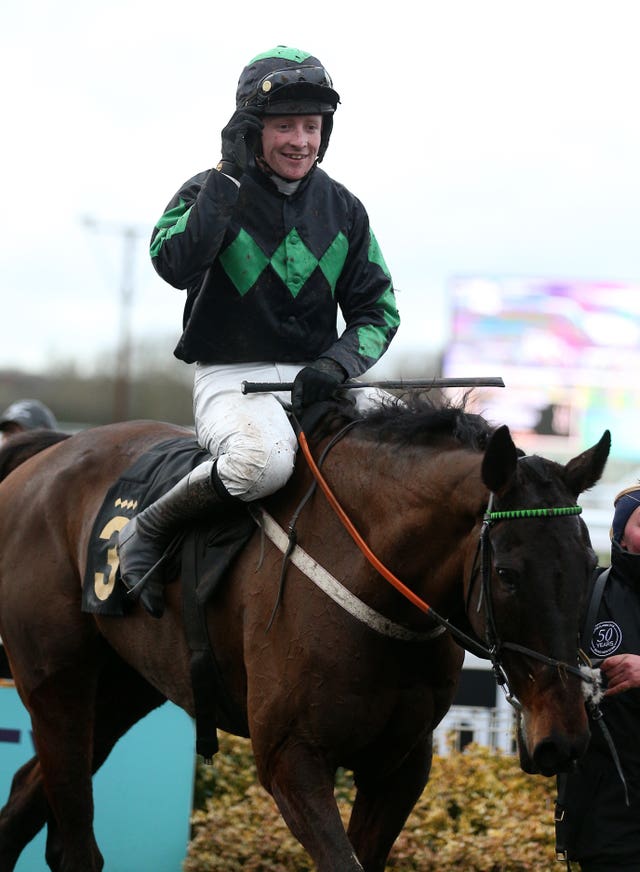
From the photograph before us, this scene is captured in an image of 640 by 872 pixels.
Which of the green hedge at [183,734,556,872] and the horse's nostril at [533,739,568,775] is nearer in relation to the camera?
the horse's nostril at [533,739,568,775]

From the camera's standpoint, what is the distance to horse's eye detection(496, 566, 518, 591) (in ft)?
9.73

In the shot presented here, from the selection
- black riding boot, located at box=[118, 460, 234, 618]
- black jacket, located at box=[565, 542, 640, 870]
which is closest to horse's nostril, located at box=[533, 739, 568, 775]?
black jacket, located at box=[565, 542, 640, 870]

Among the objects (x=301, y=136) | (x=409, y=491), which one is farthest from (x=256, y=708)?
(x=301, y=136)

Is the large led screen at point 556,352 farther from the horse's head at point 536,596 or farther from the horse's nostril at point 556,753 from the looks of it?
the horse's nostril at point 556,753

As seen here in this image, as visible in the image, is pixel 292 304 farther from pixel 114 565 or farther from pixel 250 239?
pixel 114 565

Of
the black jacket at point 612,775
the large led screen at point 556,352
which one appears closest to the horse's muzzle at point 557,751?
the black jacket at point 612,775

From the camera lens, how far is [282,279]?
3.94 meters

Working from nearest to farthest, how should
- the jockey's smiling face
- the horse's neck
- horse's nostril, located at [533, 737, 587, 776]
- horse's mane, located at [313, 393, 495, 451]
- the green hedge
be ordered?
horse's nostril, located at [533, 737, 587, 776]
the horse's neck
horse's mane, located at [313, 393, 495, 451]
the jockey's smiling face
the green hedge

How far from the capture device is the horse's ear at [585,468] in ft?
10.2

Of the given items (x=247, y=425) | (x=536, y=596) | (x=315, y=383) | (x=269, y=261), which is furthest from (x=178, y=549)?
(x=536, y=596)

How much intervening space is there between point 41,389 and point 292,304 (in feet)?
143

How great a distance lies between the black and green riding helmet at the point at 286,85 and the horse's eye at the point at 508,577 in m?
1.66

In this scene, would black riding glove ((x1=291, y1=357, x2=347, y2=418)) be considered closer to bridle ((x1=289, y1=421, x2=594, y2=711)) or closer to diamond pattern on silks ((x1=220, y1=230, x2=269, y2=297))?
diamond pattern on silks ((x1=220, y1=230, x2=269, y2=297))

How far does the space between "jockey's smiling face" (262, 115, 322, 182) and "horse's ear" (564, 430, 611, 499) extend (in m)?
1.41
